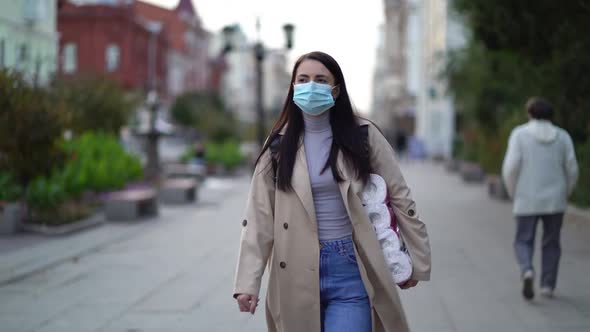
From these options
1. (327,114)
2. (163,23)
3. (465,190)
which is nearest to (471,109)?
(465,190)

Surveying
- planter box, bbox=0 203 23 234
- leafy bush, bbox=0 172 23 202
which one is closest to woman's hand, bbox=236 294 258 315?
planter box, bbox=0 203 23 234

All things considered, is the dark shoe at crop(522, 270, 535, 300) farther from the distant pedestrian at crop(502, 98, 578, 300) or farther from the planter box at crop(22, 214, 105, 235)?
the planter box at crop(22, 214, 105, 235)

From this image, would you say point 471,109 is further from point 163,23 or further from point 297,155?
point 163,23

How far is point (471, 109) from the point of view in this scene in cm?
2797

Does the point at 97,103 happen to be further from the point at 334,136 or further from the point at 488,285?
the point at 334,136

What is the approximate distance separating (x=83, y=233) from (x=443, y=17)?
134 feet

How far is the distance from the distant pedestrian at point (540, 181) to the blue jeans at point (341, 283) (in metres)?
4.14

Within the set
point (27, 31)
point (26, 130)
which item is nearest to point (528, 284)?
point (26, 130)

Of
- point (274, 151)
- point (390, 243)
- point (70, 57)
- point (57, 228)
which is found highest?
point (70, 57)

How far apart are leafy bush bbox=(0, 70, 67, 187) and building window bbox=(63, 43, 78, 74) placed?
45.3 m

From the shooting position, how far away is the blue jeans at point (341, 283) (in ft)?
12.5

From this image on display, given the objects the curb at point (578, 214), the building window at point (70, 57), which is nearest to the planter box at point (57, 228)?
the curb at point (578, 214)

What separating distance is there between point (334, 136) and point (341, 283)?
2.13ft

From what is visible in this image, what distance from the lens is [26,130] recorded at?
13.7m
